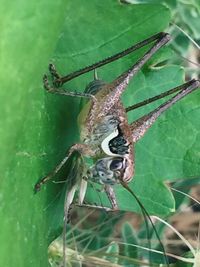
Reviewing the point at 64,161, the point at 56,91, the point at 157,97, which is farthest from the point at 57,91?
the point at 157,97

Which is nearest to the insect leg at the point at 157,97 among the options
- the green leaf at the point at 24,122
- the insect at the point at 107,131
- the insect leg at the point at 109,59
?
the insect at the point at 107,131

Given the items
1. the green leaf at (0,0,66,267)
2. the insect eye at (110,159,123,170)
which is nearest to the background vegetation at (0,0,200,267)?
the green leaf at (0,0,66,267)

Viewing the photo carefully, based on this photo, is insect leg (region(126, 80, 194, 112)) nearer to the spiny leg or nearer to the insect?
the insect

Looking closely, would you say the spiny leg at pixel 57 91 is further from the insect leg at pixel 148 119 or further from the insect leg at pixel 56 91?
the insect leg at pixel 148 119

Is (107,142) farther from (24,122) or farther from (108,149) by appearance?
(24,122)

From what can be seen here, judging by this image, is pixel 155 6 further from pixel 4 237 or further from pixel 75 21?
pixel 4 237

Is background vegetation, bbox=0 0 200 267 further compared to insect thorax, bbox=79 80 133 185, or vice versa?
insect thorax, bbox=79 80 133 185

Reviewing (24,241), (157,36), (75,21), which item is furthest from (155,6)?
(24,241)
